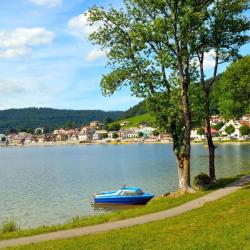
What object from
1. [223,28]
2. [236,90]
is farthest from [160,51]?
[236,90]

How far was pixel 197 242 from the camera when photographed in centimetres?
1705

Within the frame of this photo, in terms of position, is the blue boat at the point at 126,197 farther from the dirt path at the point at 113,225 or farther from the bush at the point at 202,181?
the dirt path at the point at 113,225

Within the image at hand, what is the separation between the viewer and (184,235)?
731 inches

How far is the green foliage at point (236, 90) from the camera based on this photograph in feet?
214

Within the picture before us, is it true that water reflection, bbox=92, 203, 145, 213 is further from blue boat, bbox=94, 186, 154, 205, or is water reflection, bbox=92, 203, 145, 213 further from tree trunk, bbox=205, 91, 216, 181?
tree trunk, bbox=205, 91, 216, 181

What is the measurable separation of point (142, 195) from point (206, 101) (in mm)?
14433

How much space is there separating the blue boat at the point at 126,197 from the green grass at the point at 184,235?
887 inches

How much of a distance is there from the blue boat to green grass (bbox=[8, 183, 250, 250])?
887 inches

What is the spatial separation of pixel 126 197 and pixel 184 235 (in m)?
28.6

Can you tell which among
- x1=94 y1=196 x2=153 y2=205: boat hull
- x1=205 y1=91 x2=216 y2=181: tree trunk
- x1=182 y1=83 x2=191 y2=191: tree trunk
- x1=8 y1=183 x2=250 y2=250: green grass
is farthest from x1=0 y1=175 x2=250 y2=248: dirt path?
x1=94 y1=196 x2=153 y2=205: boat hull

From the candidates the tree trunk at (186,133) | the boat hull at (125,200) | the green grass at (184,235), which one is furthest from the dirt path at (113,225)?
the boat hull at (125,200)

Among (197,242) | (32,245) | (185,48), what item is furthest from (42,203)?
(197,242)

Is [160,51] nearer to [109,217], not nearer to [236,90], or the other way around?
[109,217]

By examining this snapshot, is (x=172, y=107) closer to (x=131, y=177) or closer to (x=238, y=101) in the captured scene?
(x=238, y=101)
